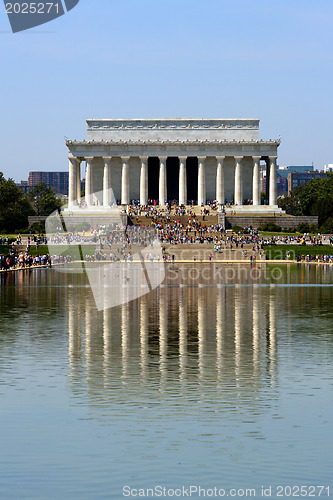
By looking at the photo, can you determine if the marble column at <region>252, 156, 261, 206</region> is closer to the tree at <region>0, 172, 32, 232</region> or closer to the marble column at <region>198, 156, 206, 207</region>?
the marble column at <region>198, 156, 206, 207</region>

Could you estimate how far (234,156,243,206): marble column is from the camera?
148000 millimetres

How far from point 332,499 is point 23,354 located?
1737cm

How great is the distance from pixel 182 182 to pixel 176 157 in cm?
479

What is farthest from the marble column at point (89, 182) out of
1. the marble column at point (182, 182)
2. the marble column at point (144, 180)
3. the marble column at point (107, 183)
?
the marble column at point (182, 182)

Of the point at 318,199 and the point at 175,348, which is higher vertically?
the point at 318,199

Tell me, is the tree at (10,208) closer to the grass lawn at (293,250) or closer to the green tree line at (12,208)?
the green tree line at (12,208)

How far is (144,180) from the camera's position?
148625 millimetres

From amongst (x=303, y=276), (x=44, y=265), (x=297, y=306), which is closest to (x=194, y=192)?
(x=44, y=265)

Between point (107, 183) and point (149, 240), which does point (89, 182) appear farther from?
point (149, 240)

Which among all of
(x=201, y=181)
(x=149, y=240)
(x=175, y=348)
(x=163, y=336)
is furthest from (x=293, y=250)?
(x=175, y=348)

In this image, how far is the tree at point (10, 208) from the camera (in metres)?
132

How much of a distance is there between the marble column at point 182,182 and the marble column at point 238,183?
8.53 m

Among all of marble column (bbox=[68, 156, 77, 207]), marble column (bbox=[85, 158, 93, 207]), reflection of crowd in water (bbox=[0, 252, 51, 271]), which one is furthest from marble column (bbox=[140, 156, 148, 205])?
reflection of crowd in water (bbox=[0, 252, 51, 271])

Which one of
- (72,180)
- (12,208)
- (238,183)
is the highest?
(72,180)
